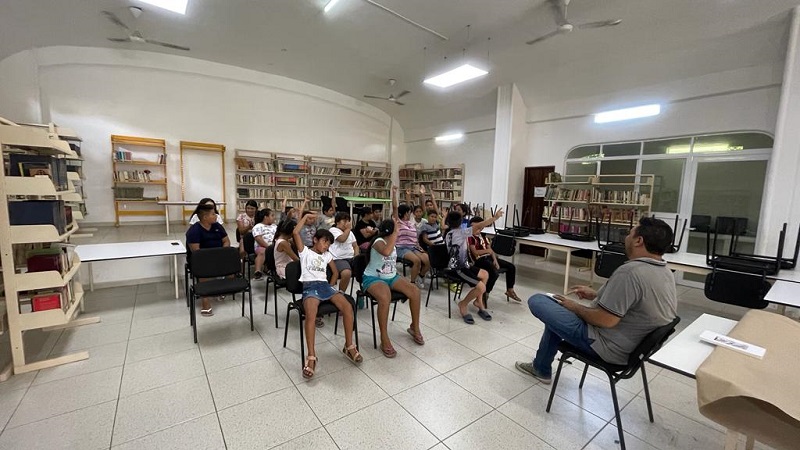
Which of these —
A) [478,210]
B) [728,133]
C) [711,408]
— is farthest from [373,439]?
[478,210]

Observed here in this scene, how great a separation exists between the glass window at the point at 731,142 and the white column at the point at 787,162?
676mm

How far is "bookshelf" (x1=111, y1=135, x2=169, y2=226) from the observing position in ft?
23.1

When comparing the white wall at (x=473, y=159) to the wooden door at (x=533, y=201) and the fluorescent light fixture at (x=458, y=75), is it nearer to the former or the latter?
the wooden door at (x=533, y=201)

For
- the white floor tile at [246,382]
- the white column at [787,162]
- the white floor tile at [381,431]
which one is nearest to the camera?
the white floor tile at [381,431]

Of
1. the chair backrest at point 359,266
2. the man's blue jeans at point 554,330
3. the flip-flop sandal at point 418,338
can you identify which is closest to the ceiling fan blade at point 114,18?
the chair backrest at point 359,266

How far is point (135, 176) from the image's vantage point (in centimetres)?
724

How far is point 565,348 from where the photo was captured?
77.4 inches

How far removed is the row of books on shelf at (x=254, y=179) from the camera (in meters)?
8.39

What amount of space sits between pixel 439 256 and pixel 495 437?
211 centimetres

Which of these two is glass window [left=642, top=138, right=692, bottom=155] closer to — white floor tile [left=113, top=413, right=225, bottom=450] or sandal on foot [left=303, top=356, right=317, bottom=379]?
sandal on foot [left=303, top=356, right=317, bottom=379]

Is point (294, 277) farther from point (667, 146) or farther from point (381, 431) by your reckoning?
point (667, 146)

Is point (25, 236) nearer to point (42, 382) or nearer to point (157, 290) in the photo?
point (42, 382)

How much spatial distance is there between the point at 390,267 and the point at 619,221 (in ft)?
17.0

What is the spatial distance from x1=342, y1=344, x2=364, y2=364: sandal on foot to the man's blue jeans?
1317 mm
